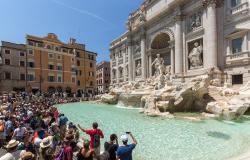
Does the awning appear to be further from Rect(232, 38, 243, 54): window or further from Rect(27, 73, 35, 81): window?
Rect(27, 73, 35, 81): window

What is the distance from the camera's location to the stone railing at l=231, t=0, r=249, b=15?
16825mm

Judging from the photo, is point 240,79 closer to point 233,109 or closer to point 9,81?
point 233,109

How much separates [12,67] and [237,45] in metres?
38.8

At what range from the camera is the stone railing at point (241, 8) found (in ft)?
55.2

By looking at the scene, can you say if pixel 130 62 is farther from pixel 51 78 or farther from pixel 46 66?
pixel 46 66

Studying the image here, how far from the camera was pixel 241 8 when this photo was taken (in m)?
17.2

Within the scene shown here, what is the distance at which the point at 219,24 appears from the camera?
18.9 meters

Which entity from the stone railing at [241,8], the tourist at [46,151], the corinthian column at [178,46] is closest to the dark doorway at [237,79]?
the stone railing at [241,8]

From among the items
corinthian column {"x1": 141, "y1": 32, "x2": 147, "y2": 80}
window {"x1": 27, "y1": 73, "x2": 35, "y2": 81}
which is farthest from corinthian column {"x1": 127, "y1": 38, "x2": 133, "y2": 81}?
window {"x1": 27, "y1": 73, "x2": 35, "y2": 81}

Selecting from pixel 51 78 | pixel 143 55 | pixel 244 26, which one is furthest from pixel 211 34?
pixel 51 78

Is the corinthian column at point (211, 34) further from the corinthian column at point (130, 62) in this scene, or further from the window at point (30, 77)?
the window at point (30, 77)

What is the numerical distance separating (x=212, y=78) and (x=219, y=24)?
18.1ft

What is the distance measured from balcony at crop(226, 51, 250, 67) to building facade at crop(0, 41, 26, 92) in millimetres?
37439

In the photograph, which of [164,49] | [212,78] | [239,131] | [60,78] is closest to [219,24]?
[212,78]
